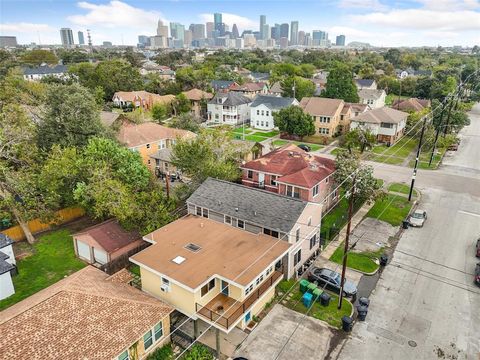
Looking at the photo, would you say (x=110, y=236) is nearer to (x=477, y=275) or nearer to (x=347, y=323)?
(x=347, y=323)

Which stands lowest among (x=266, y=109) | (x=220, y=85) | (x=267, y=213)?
(x=267, y=213)

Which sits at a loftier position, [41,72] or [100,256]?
[41,72]

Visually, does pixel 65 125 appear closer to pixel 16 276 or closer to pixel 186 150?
pixel 186 150

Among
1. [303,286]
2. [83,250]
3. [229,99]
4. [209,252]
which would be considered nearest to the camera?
[209,252]

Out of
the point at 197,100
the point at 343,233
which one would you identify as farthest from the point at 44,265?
the point at 197,100

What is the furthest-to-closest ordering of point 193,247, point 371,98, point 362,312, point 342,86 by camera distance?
point 371,98
point 342,86
point 193,247
point 362,312

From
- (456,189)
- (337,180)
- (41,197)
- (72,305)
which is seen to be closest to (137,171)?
(41,197)

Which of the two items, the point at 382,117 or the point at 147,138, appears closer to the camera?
the point at 147,138
